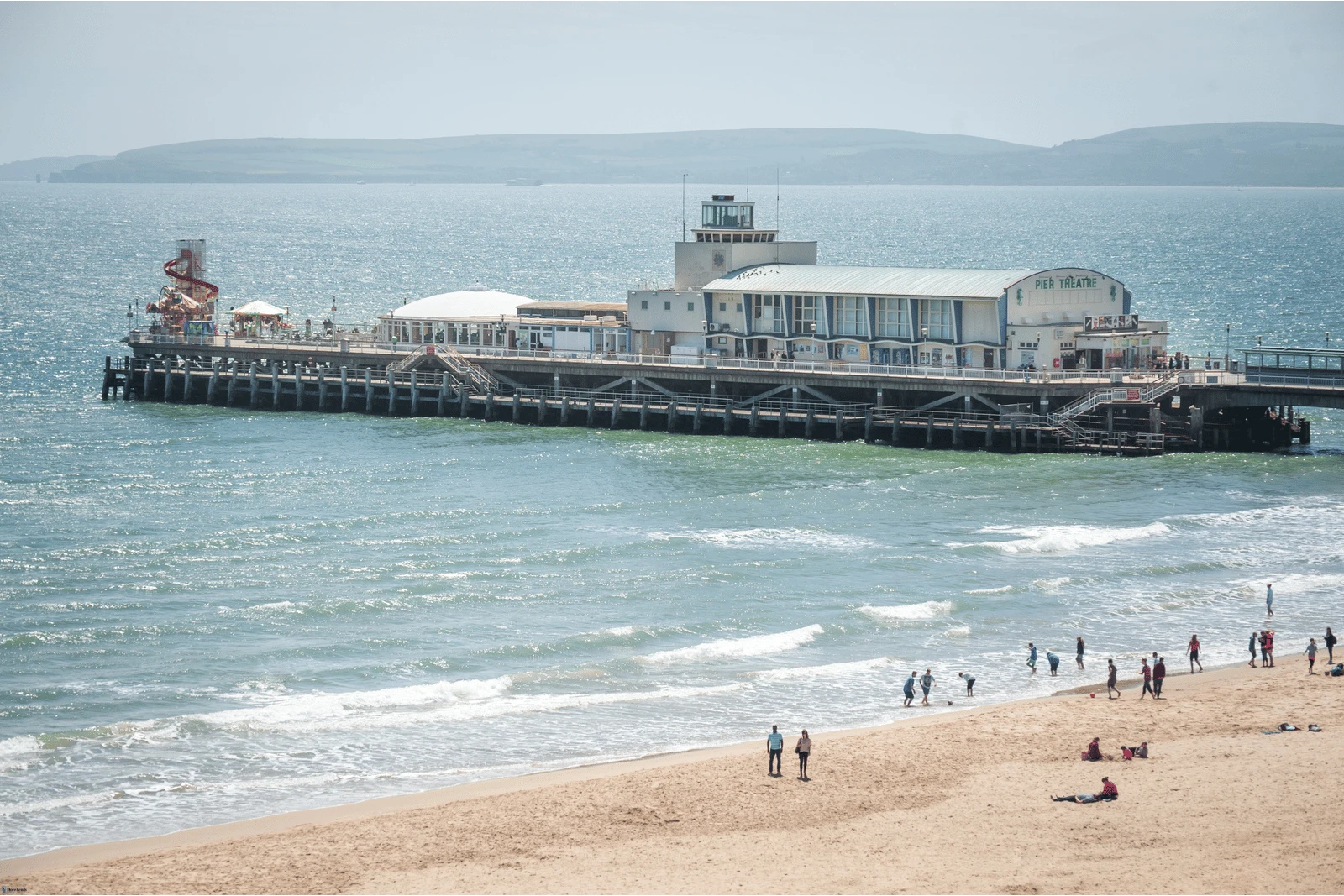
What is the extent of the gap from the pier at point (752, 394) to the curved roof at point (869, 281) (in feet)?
11.8

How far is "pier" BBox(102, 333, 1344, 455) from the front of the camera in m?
74.2

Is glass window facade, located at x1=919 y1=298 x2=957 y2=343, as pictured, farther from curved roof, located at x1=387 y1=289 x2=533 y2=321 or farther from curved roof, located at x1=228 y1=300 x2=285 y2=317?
curved roof, located at x1=228 y1=300 x2=285 y2=317

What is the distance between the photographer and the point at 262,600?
51656mm

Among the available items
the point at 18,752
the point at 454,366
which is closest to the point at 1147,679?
the point at 18,752

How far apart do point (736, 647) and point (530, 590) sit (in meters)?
7.88

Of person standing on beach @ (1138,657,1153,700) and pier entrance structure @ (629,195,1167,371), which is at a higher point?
pier entrance structure @ (629,195,1167,371)

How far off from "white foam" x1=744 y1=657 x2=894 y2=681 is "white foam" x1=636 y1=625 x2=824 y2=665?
145 cm

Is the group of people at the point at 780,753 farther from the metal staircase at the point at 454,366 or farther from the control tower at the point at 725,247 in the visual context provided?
the control tower at the point at 725,247

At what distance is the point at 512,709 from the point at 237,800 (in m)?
7.69

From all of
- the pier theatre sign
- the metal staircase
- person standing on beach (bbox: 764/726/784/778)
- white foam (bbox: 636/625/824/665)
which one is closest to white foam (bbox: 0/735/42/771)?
A: white foam (bbox: 636/625/824/665)

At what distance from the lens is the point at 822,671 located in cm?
Result: 4588

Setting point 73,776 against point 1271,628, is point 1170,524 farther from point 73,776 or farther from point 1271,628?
point 73,776

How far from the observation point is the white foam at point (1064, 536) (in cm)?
5844

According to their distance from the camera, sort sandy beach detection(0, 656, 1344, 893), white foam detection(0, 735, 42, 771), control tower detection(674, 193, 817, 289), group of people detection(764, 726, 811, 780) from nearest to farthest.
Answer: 1. sandy beach detection(0, 656, 1344, 893)
2. group of people detection(764, 726, 811, 780)
3. white foam detection(0, 735, 42, 771)
4. control tower detection(674, 193, 817, 289)
